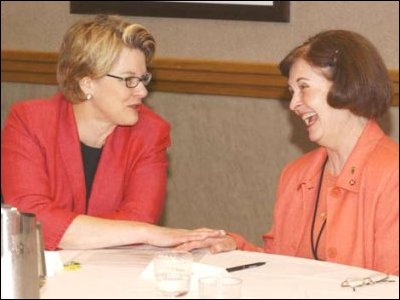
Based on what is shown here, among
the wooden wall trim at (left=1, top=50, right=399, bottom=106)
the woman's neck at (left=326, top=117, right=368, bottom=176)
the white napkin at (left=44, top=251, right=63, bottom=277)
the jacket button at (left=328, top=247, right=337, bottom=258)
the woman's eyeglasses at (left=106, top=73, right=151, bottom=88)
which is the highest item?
the woman's eyeglasses at (left=106, top=73, right=151, bottom=88)

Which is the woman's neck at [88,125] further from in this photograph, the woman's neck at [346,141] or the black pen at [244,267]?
the black pen at [244,267]

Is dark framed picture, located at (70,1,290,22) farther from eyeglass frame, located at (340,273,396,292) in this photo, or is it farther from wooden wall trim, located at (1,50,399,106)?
eyeglass frame, located at (340,273,396,292)

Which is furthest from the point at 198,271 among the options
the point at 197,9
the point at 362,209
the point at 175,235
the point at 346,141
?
the point at 197,9

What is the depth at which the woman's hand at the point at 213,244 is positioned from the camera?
296 cm

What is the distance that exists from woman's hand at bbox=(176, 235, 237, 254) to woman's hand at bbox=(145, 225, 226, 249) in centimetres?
1

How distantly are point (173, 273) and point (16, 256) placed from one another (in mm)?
431

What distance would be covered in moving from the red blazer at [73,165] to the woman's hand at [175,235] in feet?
1.25

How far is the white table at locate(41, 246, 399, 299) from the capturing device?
8.04ft

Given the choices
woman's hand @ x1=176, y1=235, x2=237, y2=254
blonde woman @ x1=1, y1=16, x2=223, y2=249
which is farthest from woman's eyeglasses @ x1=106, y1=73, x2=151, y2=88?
woman's hand @ x1=176, y1=235, x2=237, y2=254

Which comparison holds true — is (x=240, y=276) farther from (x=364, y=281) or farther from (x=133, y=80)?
(x=133, y=80)

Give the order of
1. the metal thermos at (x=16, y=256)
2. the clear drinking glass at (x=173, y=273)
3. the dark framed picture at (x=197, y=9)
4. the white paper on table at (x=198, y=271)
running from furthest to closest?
the dark framed picture at (x=197, y=9) → the white paper on table at (x=198, y=271) → the clear drinking glass at (x=173, y=273) → the metal thermos at (x=16, y=256)

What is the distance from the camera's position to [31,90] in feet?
15.9

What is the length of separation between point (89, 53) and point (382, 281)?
1493mm

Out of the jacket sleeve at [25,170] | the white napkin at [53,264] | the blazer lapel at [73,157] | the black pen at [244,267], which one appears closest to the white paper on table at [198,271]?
the black pen at [244,267]
